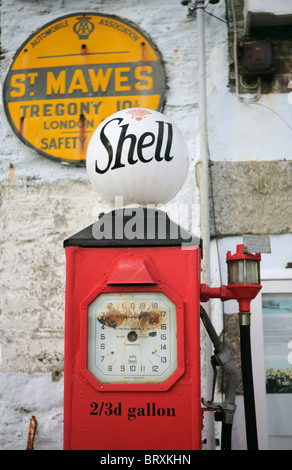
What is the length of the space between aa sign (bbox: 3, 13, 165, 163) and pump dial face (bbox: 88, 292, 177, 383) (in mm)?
1337

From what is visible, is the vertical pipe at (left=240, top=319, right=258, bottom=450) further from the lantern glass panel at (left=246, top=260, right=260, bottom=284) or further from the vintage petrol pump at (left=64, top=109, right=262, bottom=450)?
the vintage petrol pump at (left=64, top=109, right=262, bottom=450)

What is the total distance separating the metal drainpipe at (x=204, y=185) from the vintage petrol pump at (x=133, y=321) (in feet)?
2.85

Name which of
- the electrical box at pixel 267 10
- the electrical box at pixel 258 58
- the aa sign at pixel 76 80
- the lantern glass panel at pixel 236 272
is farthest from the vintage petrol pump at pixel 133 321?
the electrical box at pixel 267 10

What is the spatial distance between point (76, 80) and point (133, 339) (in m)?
1.79

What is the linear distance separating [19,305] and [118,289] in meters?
1.20

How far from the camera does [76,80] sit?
2930 millimetres

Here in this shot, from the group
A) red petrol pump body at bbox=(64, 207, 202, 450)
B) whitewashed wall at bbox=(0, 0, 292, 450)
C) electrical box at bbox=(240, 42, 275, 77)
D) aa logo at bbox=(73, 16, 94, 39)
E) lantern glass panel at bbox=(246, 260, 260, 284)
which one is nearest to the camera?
red petrol pump body at bbox=(64, 207, 202, 450)

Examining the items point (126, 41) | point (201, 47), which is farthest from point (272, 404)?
point (126, 41)

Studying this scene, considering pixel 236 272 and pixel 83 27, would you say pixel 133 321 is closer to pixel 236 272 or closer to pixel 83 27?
pixel 236 272

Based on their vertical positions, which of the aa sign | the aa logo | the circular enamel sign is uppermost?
the aa logo

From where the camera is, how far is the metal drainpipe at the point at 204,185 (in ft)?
8.32

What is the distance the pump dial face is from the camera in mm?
1715

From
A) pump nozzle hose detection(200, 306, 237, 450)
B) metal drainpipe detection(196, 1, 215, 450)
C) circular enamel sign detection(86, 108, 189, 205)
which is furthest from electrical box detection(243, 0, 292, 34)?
pump nozzle hose detection(200, 306, 237, 450)

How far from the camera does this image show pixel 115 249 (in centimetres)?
180
